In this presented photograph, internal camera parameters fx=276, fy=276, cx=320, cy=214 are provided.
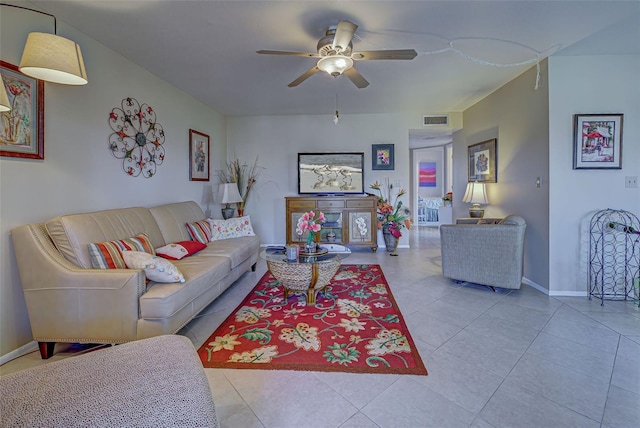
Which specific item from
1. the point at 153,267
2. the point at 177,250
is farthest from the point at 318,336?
the point at 177,250

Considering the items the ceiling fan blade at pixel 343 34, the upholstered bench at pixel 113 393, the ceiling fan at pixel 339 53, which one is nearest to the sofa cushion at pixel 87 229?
the upholstered bench at pixel 113 393

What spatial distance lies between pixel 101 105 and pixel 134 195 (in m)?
0.92

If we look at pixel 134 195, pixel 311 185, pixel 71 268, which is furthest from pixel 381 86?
pixel 71 268

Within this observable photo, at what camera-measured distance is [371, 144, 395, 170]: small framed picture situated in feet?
16.9

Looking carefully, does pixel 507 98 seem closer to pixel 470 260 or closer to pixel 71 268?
pixel 470 260

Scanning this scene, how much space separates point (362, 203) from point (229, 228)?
2.27m

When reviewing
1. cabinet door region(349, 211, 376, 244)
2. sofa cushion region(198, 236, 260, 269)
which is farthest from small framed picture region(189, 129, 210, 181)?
cabinet door region(349, 211, 376, 244)

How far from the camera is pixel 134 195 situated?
3018 millimetres

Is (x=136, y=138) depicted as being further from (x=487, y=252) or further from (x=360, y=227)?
(x=487, y=252)

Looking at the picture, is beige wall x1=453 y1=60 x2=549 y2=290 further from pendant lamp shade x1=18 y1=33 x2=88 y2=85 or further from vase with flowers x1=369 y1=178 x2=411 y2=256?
pendant lamp shade x1=18 y1=33 x2=88 y2=85

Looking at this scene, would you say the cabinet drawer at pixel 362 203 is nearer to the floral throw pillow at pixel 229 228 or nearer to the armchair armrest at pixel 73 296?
the floral throw pillow at pixel 229 228

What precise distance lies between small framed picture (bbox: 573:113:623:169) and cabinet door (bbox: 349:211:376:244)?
8.98ft

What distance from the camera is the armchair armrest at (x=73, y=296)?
1.82m

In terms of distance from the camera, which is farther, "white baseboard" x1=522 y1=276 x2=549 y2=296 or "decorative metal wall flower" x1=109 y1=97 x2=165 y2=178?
"white baseboard" x1=522 y1=276 x2=549 y2=296
